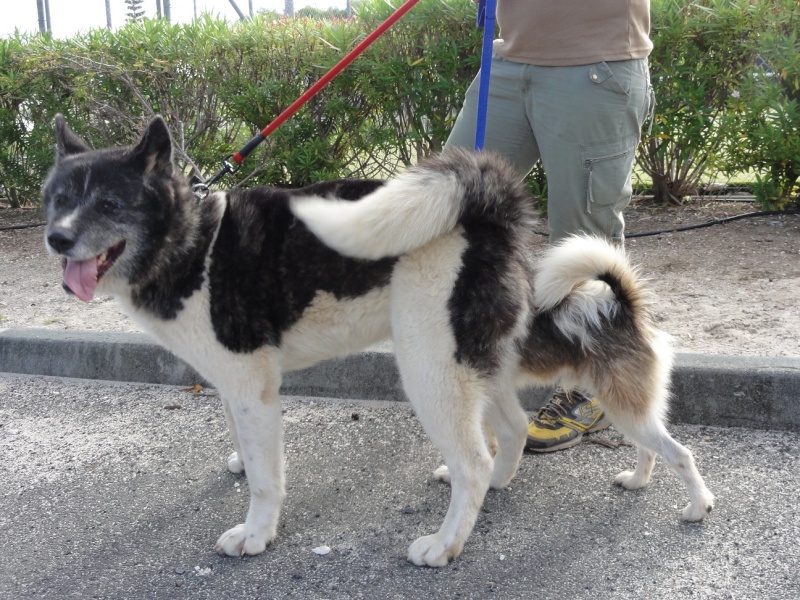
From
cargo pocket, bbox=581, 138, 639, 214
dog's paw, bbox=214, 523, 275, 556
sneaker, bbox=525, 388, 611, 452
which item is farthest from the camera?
sneaker, bbox=525, 388, 611, 452

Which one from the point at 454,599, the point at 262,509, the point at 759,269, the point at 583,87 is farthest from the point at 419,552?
the point at 759,269

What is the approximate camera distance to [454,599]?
7.98ft

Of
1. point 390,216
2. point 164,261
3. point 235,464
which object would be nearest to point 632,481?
point 390,216

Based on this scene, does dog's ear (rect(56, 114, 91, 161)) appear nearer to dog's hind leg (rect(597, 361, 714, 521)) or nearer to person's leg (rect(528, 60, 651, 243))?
person's leg (rect(528, 60, 651, 243))

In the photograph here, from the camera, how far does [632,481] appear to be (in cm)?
304

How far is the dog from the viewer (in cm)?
258

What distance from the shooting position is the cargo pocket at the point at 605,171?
3123 mm

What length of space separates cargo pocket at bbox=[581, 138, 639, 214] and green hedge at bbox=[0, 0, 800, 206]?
288 centimetres

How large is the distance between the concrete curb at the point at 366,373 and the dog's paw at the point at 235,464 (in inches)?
29.8

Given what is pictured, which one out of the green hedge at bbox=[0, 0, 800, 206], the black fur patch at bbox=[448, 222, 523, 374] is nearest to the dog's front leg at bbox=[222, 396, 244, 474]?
the black fur patch at bbox=[448, 222, 523, 374]

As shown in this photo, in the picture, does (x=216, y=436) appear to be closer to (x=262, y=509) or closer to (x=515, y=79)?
(x=262, y=509)

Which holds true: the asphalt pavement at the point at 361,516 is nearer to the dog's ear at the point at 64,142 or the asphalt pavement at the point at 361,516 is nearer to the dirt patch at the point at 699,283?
the dirt patch at the point at 699,283

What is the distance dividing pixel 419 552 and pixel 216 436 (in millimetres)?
1391

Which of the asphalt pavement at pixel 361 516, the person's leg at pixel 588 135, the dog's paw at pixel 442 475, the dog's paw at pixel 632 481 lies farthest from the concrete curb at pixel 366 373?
the person's leg at pixel 588 135
